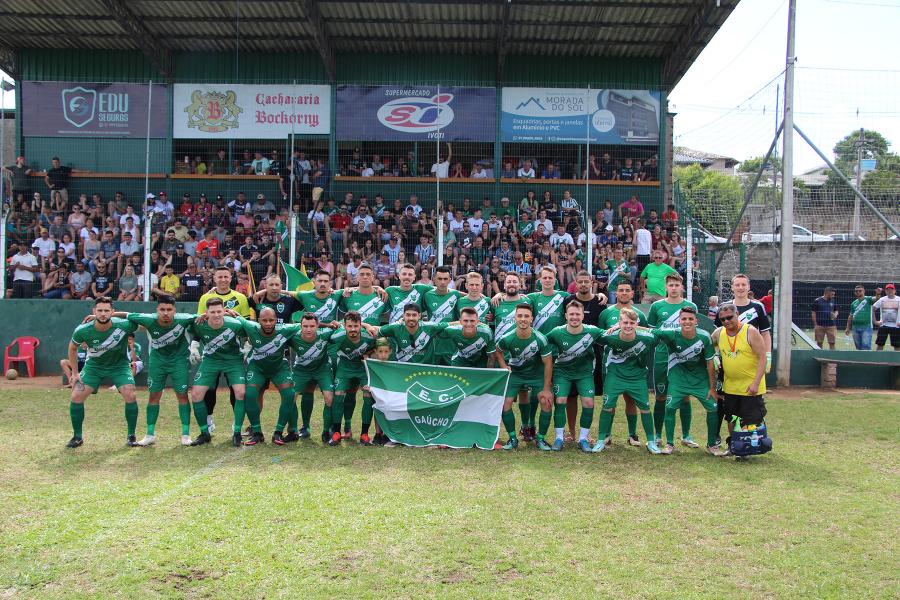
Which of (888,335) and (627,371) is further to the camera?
(888,335)

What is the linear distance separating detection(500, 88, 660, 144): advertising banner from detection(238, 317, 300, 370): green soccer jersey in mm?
12377

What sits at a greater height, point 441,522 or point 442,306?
point 442,306

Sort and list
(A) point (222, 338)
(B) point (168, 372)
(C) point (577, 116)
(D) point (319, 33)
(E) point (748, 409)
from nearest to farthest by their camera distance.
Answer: (E) point (748, 409)
(A) point (222, 338)
(B) point (168, 372)
(D) point (319, 33)
(C) point (577, 116)

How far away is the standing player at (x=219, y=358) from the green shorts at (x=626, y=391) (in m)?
4.48

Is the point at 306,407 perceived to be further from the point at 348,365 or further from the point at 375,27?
the point at 375,27

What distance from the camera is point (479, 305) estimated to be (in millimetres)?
9969

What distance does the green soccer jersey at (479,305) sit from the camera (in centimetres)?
988

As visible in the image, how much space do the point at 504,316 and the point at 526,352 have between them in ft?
3.21

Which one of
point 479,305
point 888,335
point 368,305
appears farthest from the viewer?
point 888,335

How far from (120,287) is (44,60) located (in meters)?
10.6

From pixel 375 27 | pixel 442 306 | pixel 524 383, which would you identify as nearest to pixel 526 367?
pixel 524 383

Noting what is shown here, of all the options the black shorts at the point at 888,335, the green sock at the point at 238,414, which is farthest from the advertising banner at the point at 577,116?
the green sock at the point at 238,414

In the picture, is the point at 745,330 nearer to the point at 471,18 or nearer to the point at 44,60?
the point at 471,18

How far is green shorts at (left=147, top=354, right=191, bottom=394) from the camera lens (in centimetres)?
951
